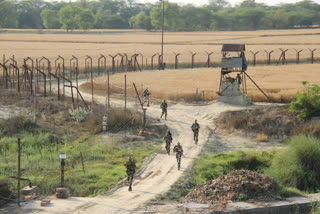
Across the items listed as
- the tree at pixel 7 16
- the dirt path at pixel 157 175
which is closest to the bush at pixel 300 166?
the dirt path at pixel 157 175

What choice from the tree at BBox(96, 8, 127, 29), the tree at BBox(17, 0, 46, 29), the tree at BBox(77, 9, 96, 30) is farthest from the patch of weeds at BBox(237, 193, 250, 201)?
the tree at BBox(96, 8, 127, 29)

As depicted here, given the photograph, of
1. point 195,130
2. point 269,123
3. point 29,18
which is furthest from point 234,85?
point 29,18

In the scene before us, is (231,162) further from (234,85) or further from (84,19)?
(84,19)

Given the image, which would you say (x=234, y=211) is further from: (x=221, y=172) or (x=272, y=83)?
(x=272, y=83)

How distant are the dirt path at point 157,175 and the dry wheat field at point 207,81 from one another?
4445 mm

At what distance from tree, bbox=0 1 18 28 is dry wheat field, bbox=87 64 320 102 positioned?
297 feet

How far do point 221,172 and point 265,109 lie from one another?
365 inches

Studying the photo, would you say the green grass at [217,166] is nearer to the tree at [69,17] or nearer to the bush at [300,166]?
the bush at [300,166]

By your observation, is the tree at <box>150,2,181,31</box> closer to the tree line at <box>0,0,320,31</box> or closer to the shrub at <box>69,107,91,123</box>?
the tree line at <box>0,0,320,31</box>

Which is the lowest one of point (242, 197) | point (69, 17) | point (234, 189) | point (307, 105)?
point (242, 197)

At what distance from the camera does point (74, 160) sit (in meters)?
20.6

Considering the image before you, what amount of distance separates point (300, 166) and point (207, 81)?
2438cm

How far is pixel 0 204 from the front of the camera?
15055mm

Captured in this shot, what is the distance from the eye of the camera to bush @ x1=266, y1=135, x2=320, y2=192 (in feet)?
62.8
